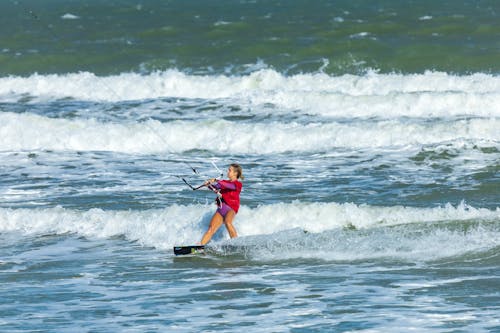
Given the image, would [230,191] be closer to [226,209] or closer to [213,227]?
[226,209]

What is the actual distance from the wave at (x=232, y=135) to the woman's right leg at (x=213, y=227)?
299 inches

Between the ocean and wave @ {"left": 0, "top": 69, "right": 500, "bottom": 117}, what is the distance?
79mm

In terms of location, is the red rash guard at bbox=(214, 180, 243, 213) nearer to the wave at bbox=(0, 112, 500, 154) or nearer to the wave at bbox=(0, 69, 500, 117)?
the wave at bbox=(0, 112, 500, 154)

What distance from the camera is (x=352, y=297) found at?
11.6 m

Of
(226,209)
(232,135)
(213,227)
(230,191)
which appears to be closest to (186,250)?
(213,227)

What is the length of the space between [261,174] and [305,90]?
32.4 ft

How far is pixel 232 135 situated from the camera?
24.7 m

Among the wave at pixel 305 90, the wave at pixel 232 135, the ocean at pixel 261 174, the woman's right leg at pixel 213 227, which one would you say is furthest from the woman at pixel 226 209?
the wave at pixel 305 90

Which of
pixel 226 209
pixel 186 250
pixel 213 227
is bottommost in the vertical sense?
pixel 186 250

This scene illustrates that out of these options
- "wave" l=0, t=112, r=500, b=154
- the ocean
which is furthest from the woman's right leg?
"wave" l=0, t=112, r=500, b=154

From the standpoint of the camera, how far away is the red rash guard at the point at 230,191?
14.8 m

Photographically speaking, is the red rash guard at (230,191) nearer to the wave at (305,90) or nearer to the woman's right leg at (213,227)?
the woman's right leg at (213,227)

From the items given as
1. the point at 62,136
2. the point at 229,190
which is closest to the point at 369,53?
the point at 62,136

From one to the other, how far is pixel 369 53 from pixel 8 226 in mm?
19846
